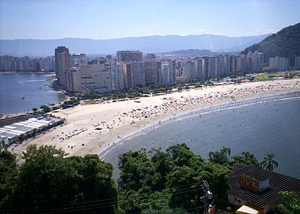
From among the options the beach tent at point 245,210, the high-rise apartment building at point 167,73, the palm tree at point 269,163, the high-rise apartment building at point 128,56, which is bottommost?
the palm tree at point 269,163

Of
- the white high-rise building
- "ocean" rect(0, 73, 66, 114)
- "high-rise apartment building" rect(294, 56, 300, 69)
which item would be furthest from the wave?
"high-rise apartment building" rect(294, 56, 300, 69)

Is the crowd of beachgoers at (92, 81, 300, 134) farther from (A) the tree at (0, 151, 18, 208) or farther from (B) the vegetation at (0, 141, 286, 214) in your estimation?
(B) the vegetation at (0, 141, 286, 214)

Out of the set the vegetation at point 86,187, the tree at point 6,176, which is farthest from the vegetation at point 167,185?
the tree at point 6,176

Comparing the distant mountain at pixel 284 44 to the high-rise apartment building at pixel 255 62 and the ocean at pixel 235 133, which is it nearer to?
the high-rise apartment building at pixel 255 62

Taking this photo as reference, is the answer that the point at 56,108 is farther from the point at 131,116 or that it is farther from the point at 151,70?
the point at 151,70

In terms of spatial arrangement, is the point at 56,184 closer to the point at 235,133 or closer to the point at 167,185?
the point at 167,185

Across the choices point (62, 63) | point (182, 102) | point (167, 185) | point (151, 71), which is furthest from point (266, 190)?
point (62, 63)

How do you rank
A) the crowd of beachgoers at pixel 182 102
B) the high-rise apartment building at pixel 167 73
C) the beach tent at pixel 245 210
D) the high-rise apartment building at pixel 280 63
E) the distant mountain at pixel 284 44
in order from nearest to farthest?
the beach tent at pixel 245 210, the crowd of beachgoers at pixel 182 102, the high-rise apartment building at pixel 167 73, the high-rise apartment building at pixel 280 63, the distant mountain at pixel 284 44

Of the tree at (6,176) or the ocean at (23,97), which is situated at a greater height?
the tree at (6,176)
